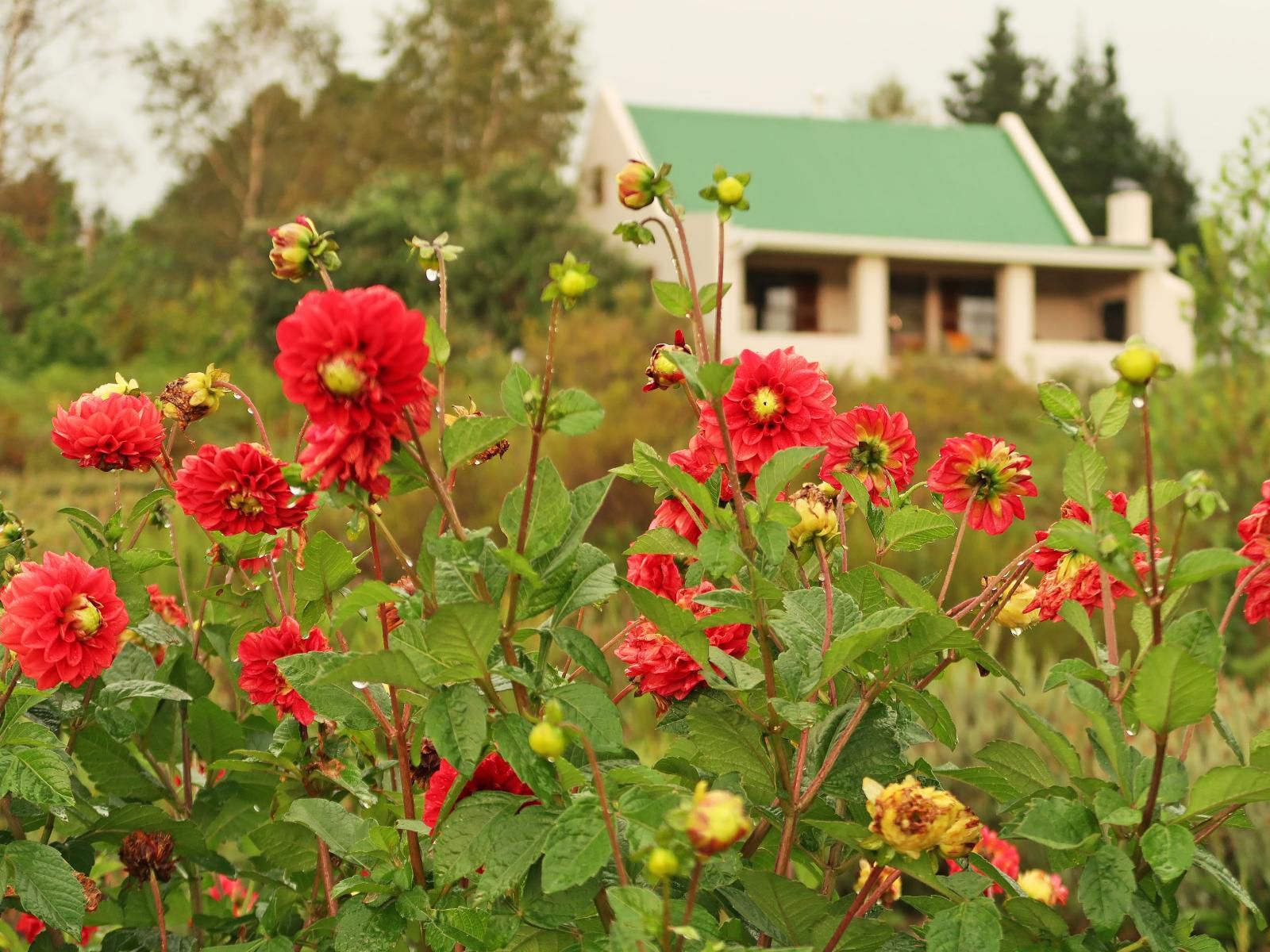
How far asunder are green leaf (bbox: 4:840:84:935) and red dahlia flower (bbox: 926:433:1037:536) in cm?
75

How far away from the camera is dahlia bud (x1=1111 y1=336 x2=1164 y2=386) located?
66 centimetres

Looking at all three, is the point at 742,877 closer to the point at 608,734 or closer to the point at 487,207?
the point at 608,734

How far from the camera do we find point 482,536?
0.71 meters

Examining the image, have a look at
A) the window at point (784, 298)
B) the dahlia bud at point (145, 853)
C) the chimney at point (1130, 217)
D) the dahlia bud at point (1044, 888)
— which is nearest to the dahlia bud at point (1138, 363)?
the dahlia bud at point (1044, 888)

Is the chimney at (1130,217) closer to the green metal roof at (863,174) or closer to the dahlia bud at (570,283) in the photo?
the green metal roof at (863,174)

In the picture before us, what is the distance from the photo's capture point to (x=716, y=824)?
21.8 inches

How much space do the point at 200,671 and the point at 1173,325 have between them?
50.2ft

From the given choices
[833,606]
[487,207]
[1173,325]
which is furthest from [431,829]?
[1173,325]

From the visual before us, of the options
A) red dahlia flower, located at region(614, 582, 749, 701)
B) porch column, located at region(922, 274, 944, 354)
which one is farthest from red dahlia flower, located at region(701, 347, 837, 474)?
porch column, located at region(922, 274, 944, 354)

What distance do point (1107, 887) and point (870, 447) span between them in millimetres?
381

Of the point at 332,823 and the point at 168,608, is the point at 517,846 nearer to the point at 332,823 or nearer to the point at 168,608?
the point at 332,823

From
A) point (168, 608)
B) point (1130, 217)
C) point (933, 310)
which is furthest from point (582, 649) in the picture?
point (1130, 217)

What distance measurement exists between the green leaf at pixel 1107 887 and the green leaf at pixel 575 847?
286 millimetres

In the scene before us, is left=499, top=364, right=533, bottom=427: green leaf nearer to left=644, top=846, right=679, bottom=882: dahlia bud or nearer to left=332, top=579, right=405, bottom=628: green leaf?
left=332, top=579, right=405, bottom=628: green leaf
